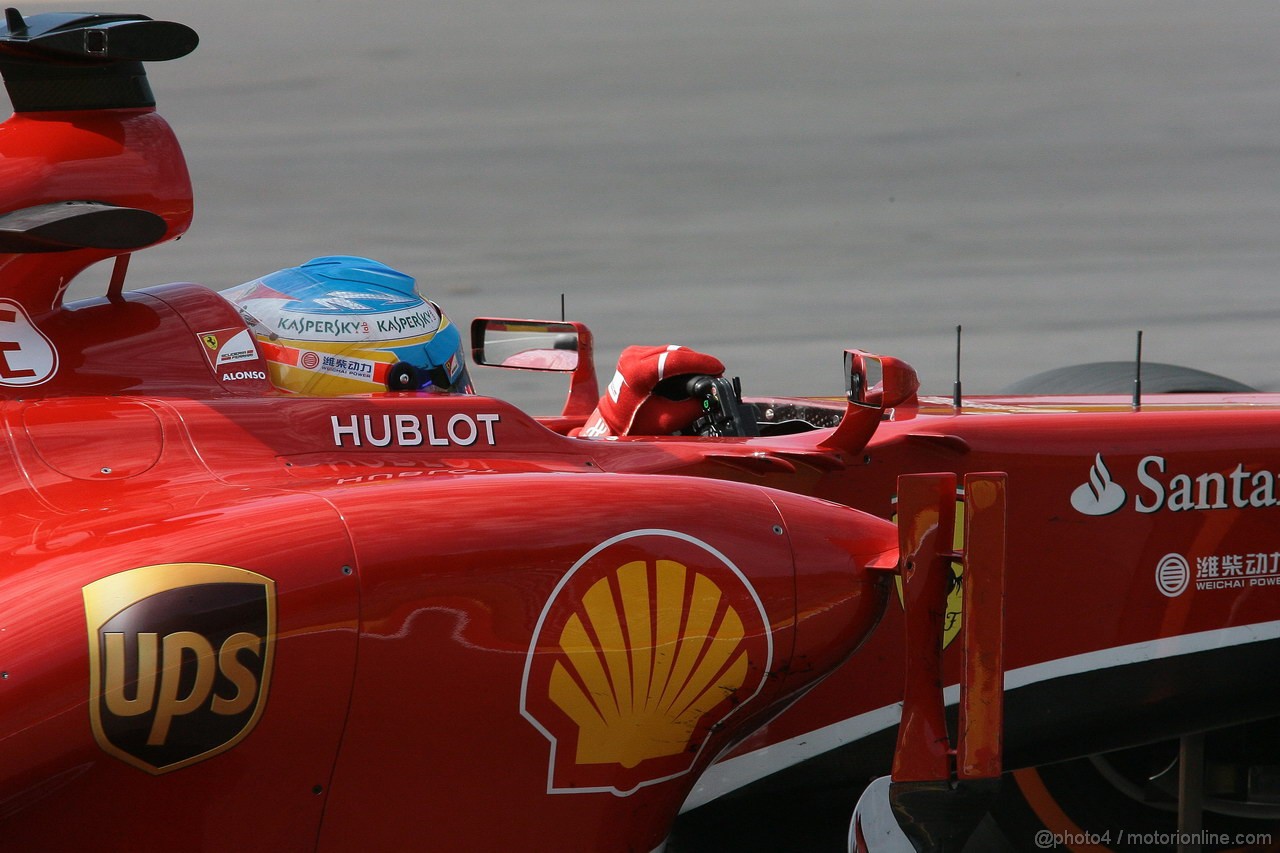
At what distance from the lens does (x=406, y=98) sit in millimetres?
14242

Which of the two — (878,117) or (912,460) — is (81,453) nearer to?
(912,460)

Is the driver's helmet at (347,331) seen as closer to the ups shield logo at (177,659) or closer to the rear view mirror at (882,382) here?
the rear view mirror at (882,382)

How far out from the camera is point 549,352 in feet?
13.2

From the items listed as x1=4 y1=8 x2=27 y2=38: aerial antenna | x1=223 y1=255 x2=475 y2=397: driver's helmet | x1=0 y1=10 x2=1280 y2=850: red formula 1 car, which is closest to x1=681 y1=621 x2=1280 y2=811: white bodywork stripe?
x1=0 y1=10 x2=1280 y2=850: red formula 1 car

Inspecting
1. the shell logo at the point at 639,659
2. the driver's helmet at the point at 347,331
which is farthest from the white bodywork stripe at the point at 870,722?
the driver's helmet at the point at 347,331

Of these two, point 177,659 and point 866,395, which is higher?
point 866,395

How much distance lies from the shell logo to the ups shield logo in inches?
16.0

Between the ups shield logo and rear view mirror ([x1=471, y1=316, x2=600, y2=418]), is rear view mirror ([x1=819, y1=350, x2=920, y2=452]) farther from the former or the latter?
rear view mirror ([x1=471, y1=316, x2=600, y2=418])

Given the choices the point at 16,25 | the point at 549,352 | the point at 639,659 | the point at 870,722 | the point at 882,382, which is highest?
the point at 16,25

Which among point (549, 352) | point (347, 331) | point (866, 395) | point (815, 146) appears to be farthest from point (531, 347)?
point (815, 146)

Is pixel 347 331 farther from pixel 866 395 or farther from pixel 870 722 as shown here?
pixel 870 722

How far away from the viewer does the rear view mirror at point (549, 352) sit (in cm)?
399

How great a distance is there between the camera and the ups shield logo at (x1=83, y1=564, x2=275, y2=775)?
6.29ft

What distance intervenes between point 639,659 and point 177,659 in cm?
67
